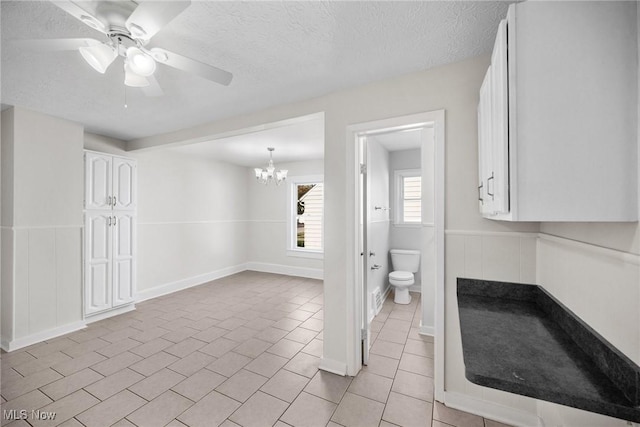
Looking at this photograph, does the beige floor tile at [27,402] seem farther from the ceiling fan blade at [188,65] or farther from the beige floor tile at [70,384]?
the ceiling fan blade at [188,65]

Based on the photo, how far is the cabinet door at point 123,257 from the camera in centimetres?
374

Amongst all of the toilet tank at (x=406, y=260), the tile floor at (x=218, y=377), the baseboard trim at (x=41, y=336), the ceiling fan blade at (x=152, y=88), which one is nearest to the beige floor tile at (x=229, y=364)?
the tile floor at (x=218, y=377)

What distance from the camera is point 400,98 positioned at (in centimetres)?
216

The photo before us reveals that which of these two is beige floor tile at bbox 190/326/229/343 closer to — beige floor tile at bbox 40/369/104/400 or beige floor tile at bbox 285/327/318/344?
beige floor tile at bbox 285/327/318/344

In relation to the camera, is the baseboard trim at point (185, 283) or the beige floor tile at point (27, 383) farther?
the baseboard trim at point (185, 283)

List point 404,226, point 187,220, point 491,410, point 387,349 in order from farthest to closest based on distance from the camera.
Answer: point 187,220
point 404,226
point 387,349
point 491,410

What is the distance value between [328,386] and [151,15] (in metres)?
2.61

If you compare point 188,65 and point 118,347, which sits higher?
point 188,65

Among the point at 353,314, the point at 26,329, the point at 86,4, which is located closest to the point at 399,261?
the point at 353,314

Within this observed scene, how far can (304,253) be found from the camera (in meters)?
5.93

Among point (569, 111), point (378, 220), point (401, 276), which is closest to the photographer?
point (569, 111)

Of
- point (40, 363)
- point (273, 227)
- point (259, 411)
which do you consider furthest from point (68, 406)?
point (273, 227)

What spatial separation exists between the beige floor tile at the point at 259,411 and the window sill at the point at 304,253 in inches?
146

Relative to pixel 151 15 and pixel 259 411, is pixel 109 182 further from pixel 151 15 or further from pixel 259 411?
pixel 259 411
